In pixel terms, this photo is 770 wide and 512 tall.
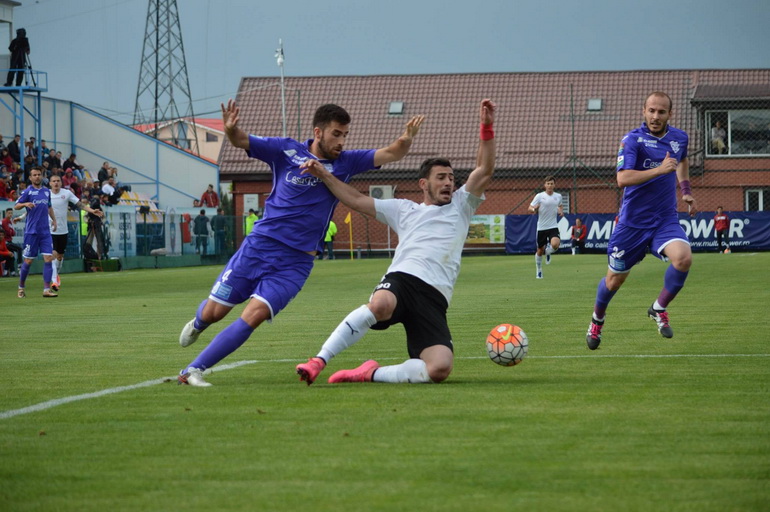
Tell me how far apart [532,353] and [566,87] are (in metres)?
48.3

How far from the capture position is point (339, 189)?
7.54 metres

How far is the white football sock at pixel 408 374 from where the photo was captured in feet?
23.5

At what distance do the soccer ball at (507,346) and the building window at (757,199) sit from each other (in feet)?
149

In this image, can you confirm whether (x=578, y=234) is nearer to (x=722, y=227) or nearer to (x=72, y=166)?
(x=722, y=227)

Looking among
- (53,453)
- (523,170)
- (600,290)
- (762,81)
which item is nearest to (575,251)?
(523,170)

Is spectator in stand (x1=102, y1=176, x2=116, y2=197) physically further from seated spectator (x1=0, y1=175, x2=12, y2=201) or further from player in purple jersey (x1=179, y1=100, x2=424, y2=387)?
player in purple jersey (x1=179, y1=100, x2=424, y2=387)

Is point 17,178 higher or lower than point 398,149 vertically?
higher

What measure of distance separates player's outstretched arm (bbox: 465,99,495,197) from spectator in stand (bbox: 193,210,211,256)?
32.6 meters

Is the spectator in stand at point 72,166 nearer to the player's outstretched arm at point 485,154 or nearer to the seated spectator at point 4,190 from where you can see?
the seated spectator at point 4,190

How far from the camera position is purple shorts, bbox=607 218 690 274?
993 centimetres

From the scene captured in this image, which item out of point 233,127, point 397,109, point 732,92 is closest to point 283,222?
point 233,127

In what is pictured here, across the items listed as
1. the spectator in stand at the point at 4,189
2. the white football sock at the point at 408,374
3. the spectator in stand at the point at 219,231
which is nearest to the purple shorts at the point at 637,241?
the white football sock at the point at 408,374

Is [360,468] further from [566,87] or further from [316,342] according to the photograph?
[566,87]

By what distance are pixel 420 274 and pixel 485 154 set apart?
0.95 m
